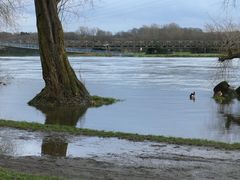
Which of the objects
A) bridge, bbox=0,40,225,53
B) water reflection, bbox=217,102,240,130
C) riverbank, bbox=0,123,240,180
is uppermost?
riverbank, bbox=0,123,240,180

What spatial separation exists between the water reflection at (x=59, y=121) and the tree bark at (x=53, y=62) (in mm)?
1432

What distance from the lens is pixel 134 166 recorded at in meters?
10.5

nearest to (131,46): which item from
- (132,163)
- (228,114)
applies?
(228,114)

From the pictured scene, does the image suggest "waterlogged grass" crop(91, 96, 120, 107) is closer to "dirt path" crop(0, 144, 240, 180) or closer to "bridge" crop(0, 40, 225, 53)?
"dirt path" crop(0, 144, 240, 180)

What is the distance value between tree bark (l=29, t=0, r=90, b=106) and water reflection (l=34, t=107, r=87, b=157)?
143 centimetres

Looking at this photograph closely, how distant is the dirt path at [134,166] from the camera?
31.2ft

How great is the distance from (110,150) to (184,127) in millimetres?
6642

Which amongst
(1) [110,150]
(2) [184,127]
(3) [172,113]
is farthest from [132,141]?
(3) [172,113]

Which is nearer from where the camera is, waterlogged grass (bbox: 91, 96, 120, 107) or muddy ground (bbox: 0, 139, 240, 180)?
muddy ground (bbox: 0, 139, 240, 180)

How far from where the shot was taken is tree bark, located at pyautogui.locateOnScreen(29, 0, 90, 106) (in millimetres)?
24953

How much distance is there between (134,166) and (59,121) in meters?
9.55

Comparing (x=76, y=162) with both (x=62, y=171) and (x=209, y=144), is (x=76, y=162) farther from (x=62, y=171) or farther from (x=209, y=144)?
(x=209, y=144)

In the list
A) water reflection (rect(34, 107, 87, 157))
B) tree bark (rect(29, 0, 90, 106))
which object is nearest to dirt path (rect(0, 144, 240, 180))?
water reflection (rect(34, 107, 87, 157))

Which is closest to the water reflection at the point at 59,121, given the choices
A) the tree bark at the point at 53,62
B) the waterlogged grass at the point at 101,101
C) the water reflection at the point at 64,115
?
the water reflection at the point at 64,115
